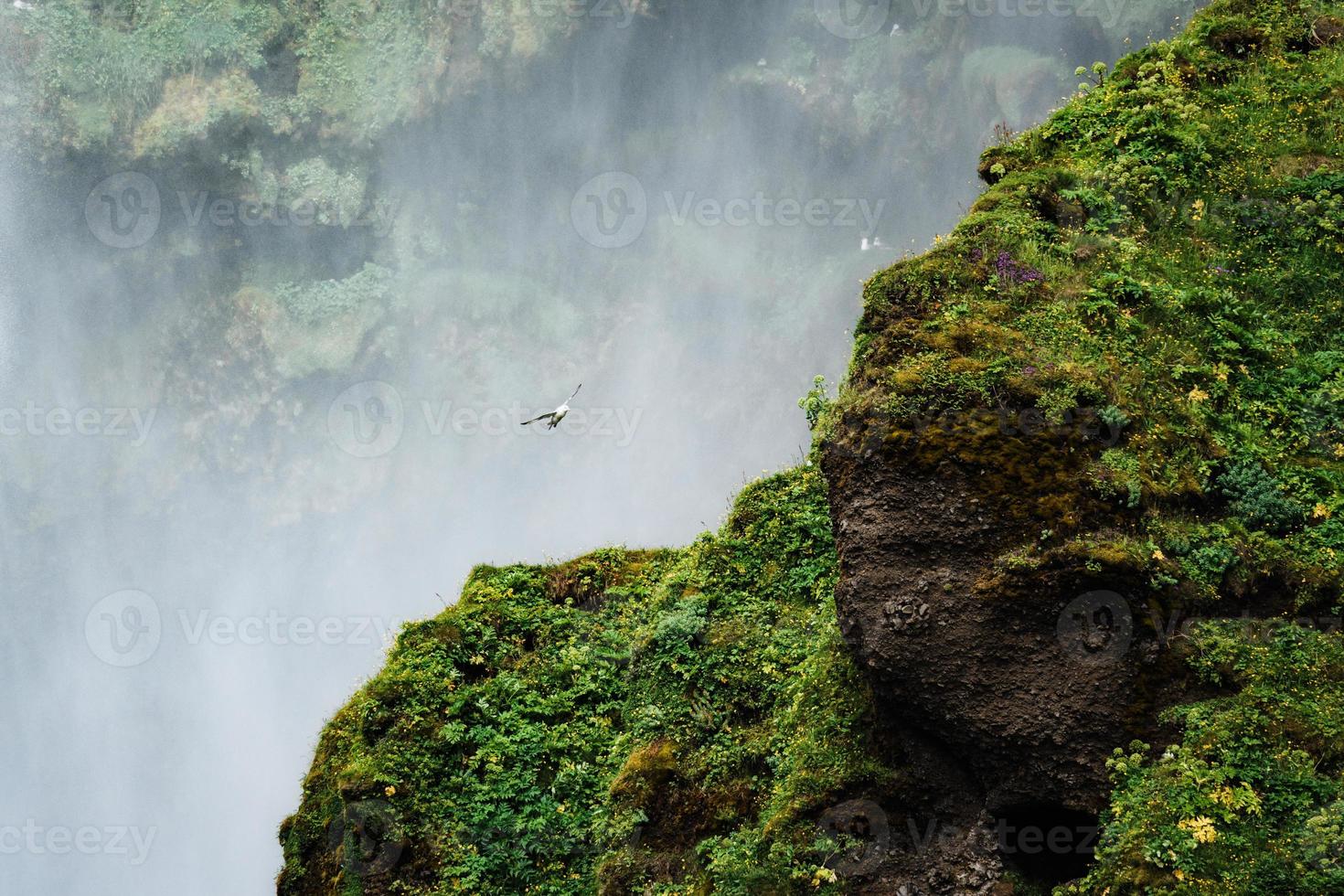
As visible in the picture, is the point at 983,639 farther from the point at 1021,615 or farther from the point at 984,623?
the point at 1021,615

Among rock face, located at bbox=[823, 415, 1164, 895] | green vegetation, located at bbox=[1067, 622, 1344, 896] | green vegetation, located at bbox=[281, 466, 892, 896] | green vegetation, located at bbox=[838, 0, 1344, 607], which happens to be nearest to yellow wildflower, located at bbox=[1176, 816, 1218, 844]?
green vegetation, located at bbox=[1067, 622, 1344, 896]

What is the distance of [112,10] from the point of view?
37969 millimetres

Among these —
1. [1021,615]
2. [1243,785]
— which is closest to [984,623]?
[1021,615]

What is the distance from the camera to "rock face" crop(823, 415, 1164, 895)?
6906mm

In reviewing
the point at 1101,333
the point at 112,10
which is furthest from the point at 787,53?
the point at 1101,333

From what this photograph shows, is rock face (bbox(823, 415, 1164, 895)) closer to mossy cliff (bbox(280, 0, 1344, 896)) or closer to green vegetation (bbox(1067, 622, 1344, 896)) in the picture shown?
mossy cliff (bbox(280, 0, 1344, 896))

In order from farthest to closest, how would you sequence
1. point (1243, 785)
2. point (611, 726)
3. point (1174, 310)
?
1. point (611, 726)
2. point (1174, 310)
3. point (1243, 785)

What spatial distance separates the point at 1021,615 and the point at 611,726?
516 cm

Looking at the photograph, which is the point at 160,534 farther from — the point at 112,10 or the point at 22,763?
the point at 112,10

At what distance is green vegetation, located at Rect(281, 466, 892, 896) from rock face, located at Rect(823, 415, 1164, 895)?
837 millimetres

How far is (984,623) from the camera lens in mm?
7203

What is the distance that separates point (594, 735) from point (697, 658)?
1541mm

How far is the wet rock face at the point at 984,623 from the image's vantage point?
6898 millimetres

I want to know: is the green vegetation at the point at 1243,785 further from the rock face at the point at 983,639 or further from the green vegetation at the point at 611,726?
the green vegetation at the point at 611,726
